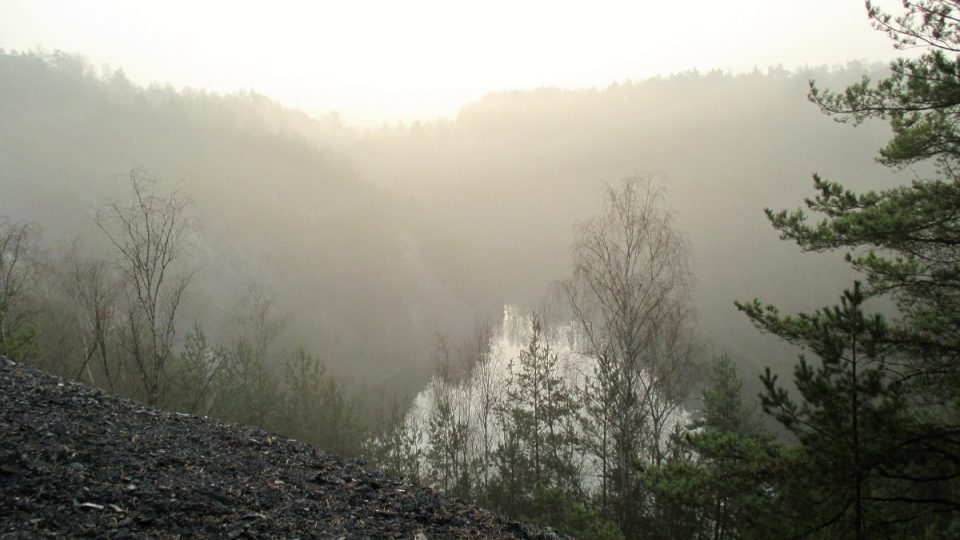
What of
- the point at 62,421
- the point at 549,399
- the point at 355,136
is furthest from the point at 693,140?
the point at 62,421

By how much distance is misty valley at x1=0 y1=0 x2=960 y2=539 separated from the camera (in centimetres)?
539

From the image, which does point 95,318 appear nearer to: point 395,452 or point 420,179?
point 395,452

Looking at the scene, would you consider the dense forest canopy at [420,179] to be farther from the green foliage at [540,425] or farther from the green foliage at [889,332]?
the green foliage at [889,332]

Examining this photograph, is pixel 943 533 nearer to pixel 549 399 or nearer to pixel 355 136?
pixel 549 399

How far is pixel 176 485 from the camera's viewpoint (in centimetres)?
402

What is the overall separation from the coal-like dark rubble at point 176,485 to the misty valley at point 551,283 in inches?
56.9

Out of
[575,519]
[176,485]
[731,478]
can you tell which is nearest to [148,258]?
[176,485]

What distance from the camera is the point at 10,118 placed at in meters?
63.5

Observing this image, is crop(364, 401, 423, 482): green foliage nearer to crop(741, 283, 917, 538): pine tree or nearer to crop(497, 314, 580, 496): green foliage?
crop(497, 314, 580, 496): green foliage

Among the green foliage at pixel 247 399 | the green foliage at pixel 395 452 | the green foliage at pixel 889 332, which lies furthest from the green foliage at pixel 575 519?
the green foliage at pixel 247 399

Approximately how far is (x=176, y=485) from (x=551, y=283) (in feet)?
31.7

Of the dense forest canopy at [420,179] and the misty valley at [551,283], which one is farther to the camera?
the dense forest canopy at [420,179]

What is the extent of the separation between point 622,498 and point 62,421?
10736 millimetres

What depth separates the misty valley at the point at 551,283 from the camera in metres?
5.39
